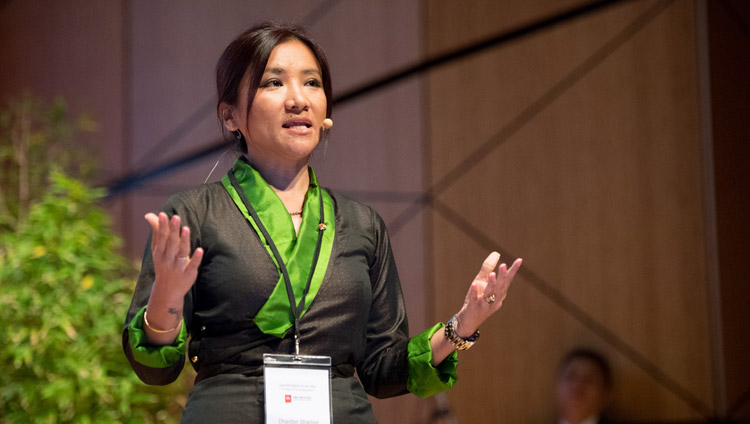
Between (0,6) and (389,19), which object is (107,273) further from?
(389,19)

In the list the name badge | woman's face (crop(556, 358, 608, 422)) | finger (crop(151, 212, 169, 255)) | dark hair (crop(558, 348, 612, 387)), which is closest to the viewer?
finger (crop(151, 212, 169, 255))

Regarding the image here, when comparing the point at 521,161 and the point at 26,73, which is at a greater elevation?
the point at 26,73

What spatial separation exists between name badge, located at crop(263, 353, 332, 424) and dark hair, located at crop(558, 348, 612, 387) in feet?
10.2

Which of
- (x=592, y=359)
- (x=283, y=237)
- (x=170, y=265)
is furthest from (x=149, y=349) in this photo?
(x=592, y=359)

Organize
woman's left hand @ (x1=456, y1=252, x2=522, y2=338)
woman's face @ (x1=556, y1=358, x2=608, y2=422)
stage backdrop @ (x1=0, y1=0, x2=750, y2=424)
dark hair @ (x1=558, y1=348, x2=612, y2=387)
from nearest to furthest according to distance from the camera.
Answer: woman's left hand @ (x1=456, y1=252, x2=522, y2=338), woman's face @ (x1=556, y1=358, x2=608, y2=422), dark hair @ (x1=558, y1=348, x2=612, y2=387), stage backdrop @ (x1=0, y1=0, x2=750, y2=424)

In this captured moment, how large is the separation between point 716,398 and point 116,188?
3106mm

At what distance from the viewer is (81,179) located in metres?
3.74

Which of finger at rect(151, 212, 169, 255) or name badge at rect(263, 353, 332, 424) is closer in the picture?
finger at rect(151, 212, 169, 255)

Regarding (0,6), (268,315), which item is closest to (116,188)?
(0,6)

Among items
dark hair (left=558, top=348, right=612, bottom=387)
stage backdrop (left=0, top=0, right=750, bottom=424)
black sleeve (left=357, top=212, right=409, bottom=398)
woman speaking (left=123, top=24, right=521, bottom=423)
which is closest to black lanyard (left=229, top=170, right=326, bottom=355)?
woman speaking (left=123, top=24, right=521, bottom=423)

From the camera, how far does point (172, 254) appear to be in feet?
4.02

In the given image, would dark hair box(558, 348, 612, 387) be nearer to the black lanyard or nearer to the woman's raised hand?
the black lanyard

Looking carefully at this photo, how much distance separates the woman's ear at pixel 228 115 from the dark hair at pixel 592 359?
307 cm

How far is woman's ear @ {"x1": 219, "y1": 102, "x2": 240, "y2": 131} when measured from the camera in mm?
1556
